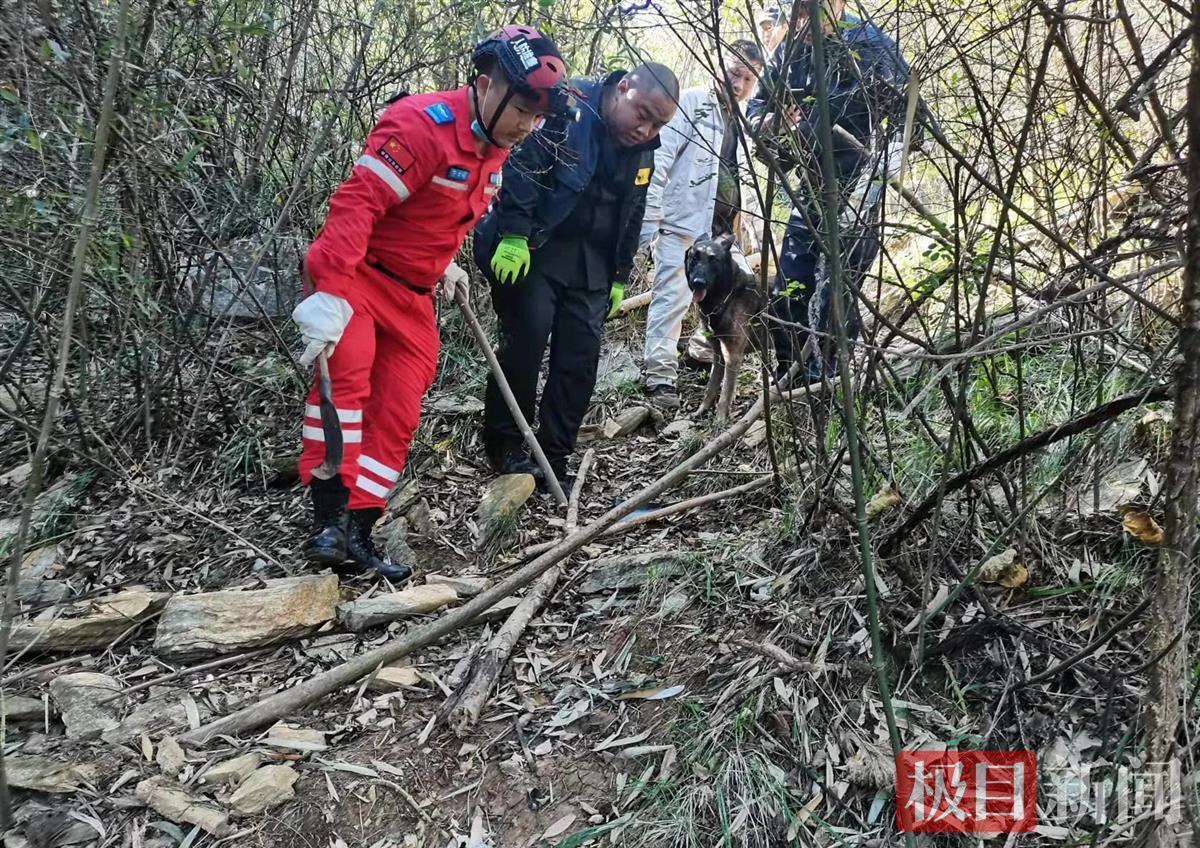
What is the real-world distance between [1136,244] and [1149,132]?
418 millimetres

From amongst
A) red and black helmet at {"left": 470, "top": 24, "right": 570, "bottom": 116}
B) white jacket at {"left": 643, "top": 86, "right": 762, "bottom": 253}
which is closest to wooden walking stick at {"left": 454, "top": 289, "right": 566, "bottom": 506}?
red and black helmet at {"left": 470, "top": 24, "right": 570, "bottom": 116}

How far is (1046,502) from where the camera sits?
2604mm

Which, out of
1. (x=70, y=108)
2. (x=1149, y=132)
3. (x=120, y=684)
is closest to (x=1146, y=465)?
(x=1149, y=132)

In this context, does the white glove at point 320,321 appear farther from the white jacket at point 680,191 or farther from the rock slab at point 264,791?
the white jacket at point 680,191

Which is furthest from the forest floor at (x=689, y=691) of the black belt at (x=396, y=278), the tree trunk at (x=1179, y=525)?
the black belt at (x=396, y=278)

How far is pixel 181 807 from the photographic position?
2.21 meters

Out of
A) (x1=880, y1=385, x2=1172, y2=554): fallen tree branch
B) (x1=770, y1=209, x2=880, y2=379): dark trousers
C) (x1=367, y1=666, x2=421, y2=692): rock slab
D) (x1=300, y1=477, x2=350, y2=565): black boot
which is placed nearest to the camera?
(x1=880, y1=385, x2=1172, y2=554): fallen tree branch

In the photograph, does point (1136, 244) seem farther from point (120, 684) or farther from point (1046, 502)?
point (120, 684)

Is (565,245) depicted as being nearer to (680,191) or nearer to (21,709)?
(680,191)

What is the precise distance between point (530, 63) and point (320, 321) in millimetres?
1233

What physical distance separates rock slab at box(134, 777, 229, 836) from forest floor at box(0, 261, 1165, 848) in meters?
0.02

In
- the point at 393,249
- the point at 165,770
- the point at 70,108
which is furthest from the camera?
the point at 393,249

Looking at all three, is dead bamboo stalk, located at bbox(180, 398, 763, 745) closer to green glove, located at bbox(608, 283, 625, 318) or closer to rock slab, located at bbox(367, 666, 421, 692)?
rock slab, located at bbox(367, 666, 421, 692)

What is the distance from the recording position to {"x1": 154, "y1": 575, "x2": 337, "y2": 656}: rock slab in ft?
9.61
